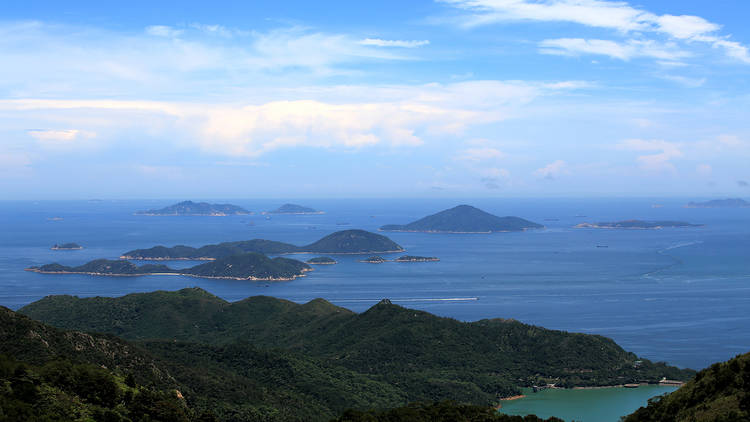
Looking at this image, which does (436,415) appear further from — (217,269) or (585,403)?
(217,269)

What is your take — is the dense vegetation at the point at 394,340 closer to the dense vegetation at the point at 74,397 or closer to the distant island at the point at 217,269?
the dense vegetation at the point at 74,397

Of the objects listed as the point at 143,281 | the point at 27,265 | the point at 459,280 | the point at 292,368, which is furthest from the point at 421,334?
the point at 27,265

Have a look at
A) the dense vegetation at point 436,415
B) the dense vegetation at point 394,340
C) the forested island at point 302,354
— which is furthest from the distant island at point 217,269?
the dense vegetation at point 436,415

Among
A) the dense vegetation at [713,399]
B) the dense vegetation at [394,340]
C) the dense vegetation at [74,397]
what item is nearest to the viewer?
the dense vegetation at [74,397]

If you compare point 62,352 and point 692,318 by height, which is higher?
point 62,352

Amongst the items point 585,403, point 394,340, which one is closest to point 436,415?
point 585,403

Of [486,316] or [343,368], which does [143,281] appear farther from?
[343,368]

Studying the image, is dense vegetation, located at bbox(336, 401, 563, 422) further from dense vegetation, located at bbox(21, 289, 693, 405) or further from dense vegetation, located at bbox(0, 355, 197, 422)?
dense vegetation, located at bbox(21, 289, 693, 405)
